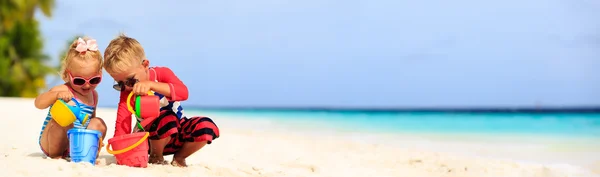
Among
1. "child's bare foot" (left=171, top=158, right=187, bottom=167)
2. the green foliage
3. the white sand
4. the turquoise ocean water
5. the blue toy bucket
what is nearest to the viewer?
the white sand

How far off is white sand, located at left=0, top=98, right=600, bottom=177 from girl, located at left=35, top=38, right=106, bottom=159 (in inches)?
6.1

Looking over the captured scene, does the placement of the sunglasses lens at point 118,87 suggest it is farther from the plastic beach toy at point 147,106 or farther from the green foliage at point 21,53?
the green foliage at point 21,53

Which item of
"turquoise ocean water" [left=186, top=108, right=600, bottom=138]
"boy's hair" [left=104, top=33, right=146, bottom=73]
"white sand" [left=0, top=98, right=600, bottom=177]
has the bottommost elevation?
"turquoise ocean water" [left=186, top=108, right=600, bottom=138]

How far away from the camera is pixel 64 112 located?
12.3 feet

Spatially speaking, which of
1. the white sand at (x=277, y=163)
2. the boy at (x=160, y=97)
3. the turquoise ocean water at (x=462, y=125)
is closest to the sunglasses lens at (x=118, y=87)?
the boy at (x=160, y=97)

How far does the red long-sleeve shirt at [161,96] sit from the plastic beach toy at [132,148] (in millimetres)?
99

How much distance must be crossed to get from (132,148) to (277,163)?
1.65 metres

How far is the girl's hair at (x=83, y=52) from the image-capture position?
12.3ft

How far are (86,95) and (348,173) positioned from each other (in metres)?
1.93

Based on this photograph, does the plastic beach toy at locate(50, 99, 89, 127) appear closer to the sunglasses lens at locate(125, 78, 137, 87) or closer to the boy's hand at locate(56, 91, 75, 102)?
→ the boy's hand at locate(56, 91, 75, 102)

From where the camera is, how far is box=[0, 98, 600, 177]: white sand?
11.7 feet

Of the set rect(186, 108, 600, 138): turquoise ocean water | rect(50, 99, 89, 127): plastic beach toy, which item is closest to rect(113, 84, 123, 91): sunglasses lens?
rect(50, 99, 89, 127): plastic beach toy

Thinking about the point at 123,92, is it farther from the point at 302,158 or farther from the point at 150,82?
the point at 302,158

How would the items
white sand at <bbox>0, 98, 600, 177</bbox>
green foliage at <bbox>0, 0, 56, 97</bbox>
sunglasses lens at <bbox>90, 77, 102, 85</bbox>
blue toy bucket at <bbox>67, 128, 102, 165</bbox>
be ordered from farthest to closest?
green foliage at <bbox>0, 0, 56, 97</bbox>
sunglasses lens at <bbox>90, 77, 102, 85</bbox>
blue toy bucket at <bbox>67, 128, 102, 165</bbox>
white sand at <bbox>0, 98, 600, 177</bbox>
